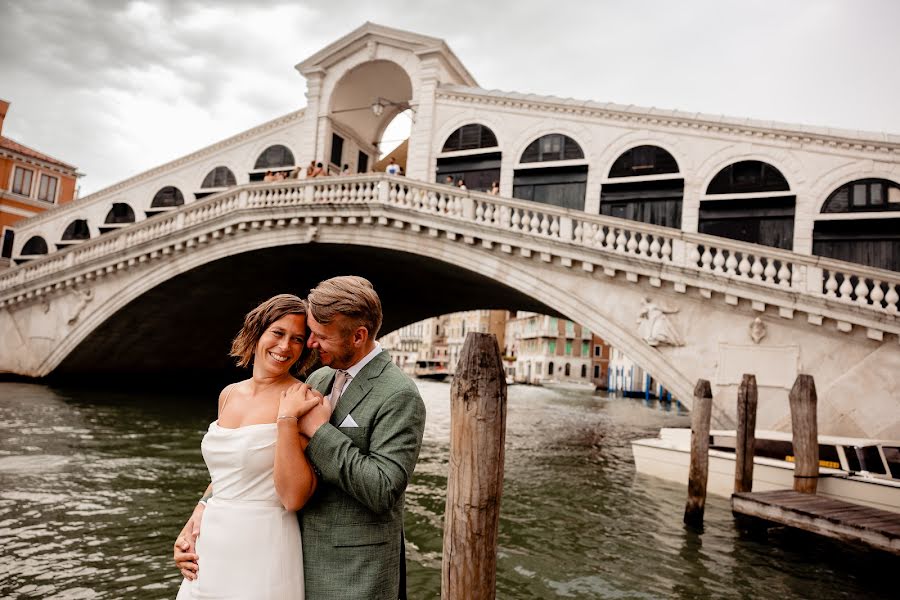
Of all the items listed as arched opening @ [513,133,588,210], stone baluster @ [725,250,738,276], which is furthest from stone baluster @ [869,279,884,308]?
arched opening @ [513,133,588,210]

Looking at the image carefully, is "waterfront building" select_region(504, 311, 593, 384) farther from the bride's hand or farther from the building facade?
the bride's hand

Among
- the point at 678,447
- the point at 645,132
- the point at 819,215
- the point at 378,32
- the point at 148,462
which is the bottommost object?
the point at 148,462

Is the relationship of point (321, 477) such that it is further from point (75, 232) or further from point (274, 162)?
point (75, 232)

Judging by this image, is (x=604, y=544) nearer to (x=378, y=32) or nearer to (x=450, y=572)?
(x=450, y=572)

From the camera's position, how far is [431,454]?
10.2 metres

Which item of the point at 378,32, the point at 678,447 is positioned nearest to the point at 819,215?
the point at 678,447

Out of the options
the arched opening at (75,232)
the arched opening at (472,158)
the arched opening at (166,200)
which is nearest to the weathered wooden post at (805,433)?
the arched opening at (472,158)

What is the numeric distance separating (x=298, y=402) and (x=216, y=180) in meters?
19.3

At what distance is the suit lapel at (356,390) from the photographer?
5.70ft

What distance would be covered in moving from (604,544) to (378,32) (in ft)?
47.1

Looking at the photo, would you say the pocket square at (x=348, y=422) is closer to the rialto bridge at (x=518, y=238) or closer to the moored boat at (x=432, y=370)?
the rialto bridge at (x=518, y=238)

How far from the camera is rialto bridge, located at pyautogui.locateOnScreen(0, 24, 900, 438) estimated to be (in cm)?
915

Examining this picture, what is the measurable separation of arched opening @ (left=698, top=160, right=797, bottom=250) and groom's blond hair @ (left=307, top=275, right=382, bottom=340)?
39.2 feet

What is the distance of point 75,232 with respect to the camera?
69.4 feet
